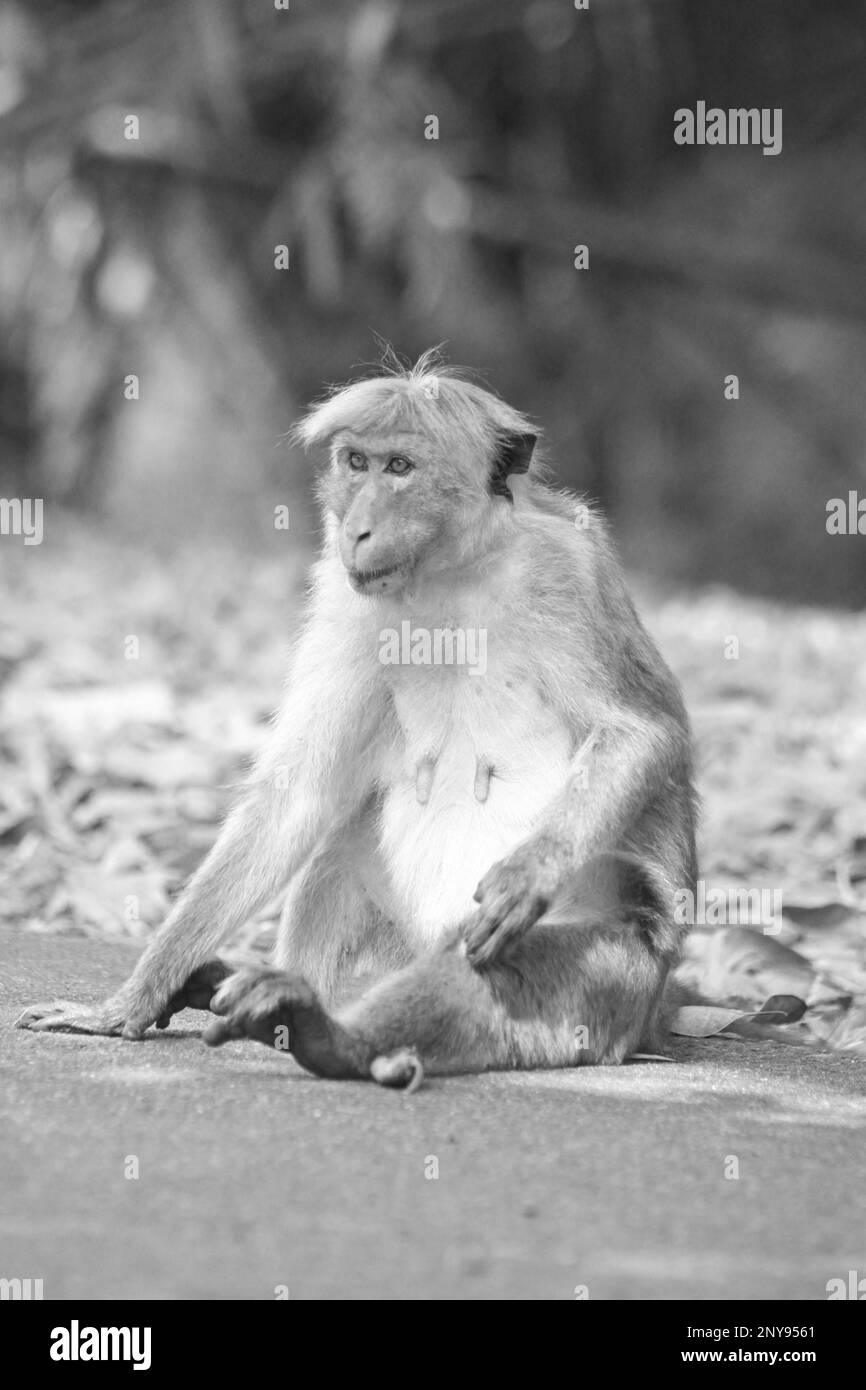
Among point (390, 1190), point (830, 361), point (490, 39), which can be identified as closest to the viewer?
point (390, 1190)

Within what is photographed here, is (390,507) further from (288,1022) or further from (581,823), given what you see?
(288,1022)

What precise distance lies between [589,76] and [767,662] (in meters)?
9.96

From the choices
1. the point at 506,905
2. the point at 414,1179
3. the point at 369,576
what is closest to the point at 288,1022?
the point at 506,905

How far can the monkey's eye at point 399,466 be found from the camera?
524 cm

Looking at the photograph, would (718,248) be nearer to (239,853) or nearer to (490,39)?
(490,39)

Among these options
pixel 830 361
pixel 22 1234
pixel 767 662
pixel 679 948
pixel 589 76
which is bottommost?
pixel 22 1234

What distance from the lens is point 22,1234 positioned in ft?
11.0

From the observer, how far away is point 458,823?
17.6 feet

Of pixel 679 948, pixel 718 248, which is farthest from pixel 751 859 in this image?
pixel 718 248

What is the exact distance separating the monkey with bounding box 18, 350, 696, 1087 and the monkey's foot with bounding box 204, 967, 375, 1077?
30 centimetres

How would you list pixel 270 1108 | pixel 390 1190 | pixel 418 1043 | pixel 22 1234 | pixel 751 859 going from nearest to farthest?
pixel 22 1234, pixel 390 1190, pixel 270 1108, pixel 418 1043, pixel 751 859

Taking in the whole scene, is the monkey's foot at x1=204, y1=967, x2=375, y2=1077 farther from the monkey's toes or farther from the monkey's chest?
the monkey's chest

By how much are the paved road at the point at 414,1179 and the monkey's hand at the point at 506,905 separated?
0.31 metres

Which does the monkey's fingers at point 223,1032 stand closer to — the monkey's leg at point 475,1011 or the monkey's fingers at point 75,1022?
the monkey's leg at point 475,1011
